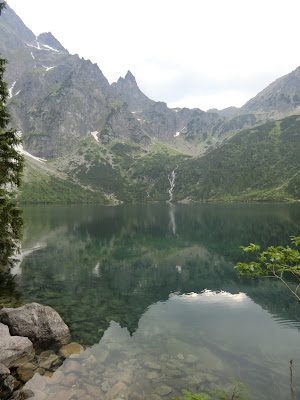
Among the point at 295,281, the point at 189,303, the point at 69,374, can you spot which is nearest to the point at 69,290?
the point at 189,303

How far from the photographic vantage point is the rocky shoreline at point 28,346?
42.1 ft

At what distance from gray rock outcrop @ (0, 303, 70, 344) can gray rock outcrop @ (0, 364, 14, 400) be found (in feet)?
18.2

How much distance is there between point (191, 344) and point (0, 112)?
2500 cm

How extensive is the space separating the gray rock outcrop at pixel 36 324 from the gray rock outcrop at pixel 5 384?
556cm

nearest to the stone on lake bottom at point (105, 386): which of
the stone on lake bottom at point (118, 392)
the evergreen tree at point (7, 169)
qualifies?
the stone on lake bottom at point (118, 392)

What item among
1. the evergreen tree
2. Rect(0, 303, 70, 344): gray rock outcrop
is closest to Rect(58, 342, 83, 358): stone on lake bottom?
Rect(0, 303, 70, 344): gray rock outcrop

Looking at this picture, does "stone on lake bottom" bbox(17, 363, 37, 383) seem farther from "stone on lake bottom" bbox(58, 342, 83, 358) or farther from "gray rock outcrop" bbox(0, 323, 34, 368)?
"stone on lake bottom" bbox(58, 342, 83, 358)

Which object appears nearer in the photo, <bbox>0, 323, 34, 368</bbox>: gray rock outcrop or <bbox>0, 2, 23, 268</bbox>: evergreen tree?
<bbox>0, 323, 34, 368</bbox>: gray rock outcrop

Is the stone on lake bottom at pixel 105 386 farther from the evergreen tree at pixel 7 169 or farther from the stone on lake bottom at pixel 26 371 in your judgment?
the evergreen tree at pixel 7 169

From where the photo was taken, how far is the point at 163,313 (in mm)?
23953

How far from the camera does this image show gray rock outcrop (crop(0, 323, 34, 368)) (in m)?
15.1

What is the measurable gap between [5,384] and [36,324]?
634 centimetres

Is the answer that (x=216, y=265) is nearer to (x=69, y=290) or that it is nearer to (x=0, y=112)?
(x=69, y=290)

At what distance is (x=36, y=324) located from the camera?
18.5 meters
